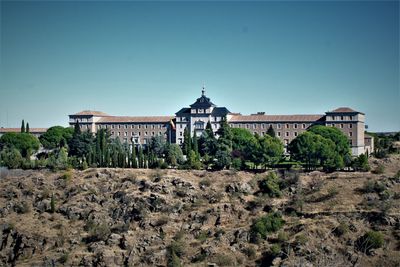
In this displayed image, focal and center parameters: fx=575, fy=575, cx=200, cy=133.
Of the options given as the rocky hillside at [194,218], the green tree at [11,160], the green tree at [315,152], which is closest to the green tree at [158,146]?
the rocky hillside at [194,218]

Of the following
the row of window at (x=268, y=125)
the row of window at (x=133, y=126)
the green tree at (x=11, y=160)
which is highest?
the row of window at (x=133, y=126)

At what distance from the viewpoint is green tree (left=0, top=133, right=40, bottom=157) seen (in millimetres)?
69625

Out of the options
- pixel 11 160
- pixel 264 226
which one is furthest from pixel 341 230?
pixel 11 160

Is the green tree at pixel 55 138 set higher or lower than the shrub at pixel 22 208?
higher

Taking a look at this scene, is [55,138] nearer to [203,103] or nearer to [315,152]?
[203,103]

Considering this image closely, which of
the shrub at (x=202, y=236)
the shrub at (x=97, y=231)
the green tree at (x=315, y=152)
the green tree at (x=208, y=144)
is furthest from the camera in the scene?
the green tree at (x=208, y=144)

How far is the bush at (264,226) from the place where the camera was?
42938 millimetres

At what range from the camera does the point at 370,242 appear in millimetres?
40000

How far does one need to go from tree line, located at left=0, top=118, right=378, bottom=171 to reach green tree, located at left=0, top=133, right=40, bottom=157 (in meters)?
0.73

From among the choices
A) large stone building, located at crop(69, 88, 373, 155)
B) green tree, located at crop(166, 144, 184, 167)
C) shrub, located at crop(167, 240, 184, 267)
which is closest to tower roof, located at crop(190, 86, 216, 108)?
large stone building, located at crop(69, 88, 373, 155)

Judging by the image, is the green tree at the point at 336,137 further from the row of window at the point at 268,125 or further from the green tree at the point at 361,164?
the row of window at the point at 268,125

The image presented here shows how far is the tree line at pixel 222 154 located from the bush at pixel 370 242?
12.1m

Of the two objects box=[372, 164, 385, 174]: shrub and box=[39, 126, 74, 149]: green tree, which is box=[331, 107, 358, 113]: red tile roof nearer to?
box=[372, 164, 385, 174]: shrub

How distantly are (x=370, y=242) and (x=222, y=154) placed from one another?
20.7 metres
